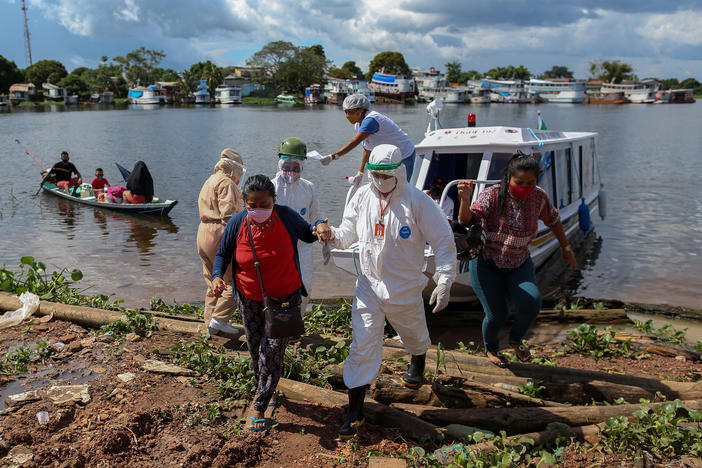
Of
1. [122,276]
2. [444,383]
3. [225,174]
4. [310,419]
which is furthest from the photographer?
[122,276]

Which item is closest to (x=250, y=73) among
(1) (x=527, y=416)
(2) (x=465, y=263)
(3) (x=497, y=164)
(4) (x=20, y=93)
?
(4) (x=20, y=93)

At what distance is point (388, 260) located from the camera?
3961mm

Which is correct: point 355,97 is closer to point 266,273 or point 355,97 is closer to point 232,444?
point 266,273

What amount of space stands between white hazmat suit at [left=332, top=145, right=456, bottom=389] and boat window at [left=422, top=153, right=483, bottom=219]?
541 centimetres

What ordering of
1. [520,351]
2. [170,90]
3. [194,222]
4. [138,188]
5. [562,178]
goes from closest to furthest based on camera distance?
[520,351] → [562,178] → [194,222] → [138,188] → [170,90]

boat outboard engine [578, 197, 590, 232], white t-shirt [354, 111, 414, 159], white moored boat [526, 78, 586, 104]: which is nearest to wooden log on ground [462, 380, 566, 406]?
white t-shirt [354, 111, 414, 159]

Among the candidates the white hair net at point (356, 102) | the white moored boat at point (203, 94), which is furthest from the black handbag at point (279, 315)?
the white moored boat at point (203, 94)

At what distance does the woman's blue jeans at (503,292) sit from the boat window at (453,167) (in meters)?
4.48

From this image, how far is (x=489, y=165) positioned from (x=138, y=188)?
39.8 ft

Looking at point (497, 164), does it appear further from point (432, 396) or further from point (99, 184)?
point (99, 184)

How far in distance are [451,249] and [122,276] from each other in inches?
346

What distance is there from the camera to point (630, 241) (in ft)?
46.3

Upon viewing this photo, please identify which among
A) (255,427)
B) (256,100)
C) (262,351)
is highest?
(256,100)

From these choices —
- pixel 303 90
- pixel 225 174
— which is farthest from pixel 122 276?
pixel 303 90
